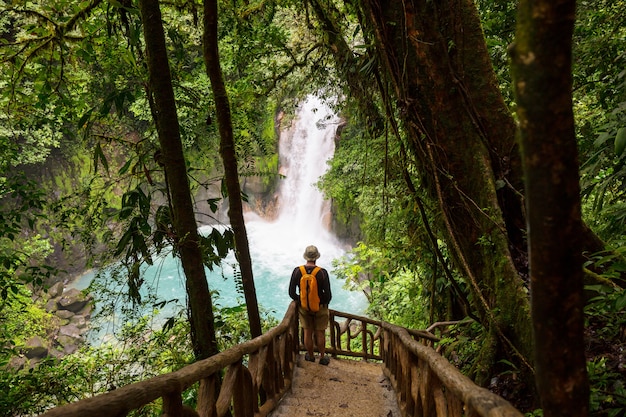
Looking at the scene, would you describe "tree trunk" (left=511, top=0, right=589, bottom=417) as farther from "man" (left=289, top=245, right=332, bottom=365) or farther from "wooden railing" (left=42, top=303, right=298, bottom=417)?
"man" (left=289, top=245, right=332, bottom=365)

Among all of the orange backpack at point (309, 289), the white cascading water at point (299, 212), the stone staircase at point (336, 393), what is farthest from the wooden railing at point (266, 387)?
the white cascading water at point (299, 212)

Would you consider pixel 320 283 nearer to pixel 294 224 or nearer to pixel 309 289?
pixel 309 289

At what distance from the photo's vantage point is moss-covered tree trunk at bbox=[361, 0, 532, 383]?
3461 millimetres

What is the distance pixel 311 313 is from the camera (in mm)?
5676

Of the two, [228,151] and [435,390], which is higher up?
[228,151]

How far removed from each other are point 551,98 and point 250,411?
3151 millimetres

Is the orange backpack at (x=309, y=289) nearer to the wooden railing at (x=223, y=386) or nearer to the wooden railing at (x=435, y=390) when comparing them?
the wooden railing at (x=223, y=386)

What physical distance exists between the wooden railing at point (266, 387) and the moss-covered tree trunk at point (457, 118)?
2.57 feet

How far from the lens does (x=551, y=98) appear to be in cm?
99

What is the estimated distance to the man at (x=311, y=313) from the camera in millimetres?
5301

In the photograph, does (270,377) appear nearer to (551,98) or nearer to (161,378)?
(161,378)

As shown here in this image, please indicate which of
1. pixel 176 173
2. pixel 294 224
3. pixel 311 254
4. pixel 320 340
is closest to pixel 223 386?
pixel 176 173

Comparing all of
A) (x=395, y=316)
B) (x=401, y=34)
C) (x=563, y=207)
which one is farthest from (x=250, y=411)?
(x=395, y=316)

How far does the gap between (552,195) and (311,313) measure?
4892 millimetres
